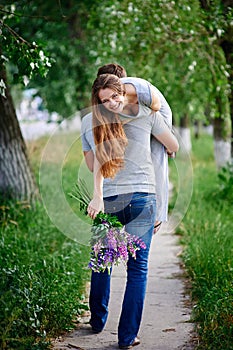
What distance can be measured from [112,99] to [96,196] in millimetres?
647

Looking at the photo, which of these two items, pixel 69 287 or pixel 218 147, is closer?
pixel 69 287

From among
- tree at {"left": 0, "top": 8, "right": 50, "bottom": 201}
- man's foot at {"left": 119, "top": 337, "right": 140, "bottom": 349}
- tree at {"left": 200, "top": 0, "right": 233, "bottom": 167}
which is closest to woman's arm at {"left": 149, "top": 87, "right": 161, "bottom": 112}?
man's foot at {"left": 119, "top": 337, "right": 140, "bottom": 349}

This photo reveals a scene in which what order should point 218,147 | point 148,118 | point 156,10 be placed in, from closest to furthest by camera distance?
1. point 148,118
2. point 156,10
3. point 218,147

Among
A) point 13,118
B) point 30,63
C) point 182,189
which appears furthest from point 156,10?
point 182,189

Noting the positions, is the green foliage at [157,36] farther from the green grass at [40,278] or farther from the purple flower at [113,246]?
the purple flower at [113,246]

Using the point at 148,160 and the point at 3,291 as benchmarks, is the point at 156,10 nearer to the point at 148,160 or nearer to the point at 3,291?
the point at 148,160

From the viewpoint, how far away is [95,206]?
13.2 ft

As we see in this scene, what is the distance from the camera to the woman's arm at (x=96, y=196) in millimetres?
3967

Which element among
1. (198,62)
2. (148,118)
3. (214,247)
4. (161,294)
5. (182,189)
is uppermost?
(198,62)

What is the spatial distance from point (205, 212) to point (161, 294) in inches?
116

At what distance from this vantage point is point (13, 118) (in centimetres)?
794

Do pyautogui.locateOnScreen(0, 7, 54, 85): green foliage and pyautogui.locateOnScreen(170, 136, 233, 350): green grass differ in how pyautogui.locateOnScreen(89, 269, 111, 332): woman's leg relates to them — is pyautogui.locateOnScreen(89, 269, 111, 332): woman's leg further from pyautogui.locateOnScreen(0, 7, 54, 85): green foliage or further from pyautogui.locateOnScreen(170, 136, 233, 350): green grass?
pyautogui.locateOnScreen(0, 7, 54, 85): green foliage

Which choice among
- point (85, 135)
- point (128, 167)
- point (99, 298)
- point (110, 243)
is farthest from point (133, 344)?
point (85, 135)

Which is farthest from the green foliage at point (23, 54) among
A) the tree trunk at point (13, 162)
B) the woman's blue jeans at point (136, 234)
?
the tree trunk at point (13, 162)
